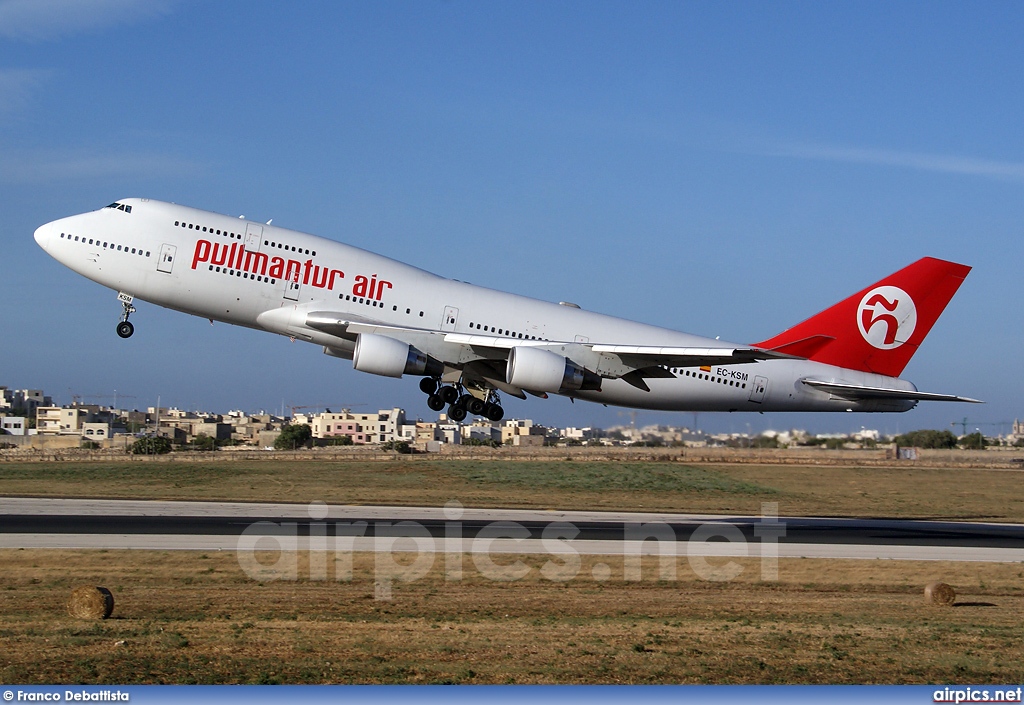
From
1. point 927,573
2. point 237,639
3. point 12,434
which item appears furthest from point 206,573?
point 12,434

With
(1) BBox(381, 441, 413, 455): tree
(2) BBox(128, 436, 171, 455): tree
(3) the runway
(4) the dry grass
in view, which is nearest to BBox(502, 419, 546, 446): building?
(1) BBox(381, 441, 413, 455): tree

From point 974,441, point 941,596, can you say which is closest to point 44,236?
point 941,596

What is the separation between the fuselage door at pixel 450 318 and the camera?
118ft

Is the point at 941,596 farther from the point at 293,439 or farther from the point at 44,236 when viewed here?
the point at 293,439

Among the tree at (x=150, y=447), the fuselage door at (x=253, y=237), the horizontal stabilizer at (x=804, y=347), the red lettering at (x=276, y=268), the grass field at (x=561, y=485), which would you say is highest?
the fuselage door at (x=253, y=237)

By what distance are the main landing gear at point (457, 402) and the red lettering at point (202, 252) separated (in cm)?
892

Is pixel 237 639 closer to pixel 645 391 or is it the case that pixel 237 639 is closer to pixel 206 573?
pixel 206 573

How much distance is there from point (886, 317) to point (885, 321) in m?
0.19

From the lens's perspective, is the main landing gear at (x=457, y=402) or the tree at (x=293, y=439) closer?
the main landing gear at (x=457, y=402)

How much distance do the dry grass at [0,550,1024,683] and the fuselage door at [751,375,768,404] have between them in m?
10.3

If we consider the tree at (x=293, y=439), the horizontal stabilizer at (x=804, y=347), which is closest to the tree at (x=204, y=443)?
the tree at (x=293, y=439)

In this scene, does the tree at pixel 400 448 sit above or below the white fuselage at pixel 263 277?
below

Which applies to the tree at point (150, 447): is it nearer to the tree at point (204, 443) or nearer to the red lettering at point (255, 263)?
the tree at point (204, 443)

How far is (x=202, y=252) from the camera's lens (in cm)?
3378
